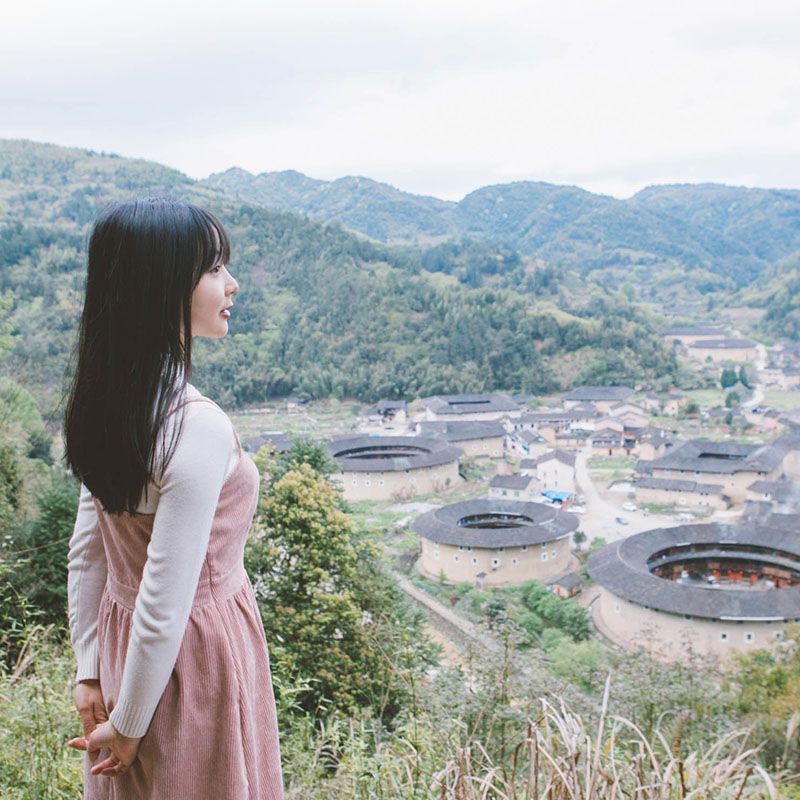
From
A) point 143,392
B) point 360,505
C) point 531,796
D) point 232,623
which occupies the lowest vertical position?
point 360,505

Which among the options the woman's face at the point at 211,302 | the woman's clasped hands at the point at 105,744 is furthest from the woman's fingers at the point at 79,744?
the woman's face at the point at 211,302

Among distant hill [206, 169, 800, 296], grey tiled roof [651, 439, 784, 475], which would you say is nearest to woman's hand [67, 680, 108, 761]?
grey tiled roof [651, 439, 784, 475]

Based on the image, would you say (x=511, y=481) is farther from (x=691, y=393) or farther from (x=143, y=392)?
(x=691, y=393)

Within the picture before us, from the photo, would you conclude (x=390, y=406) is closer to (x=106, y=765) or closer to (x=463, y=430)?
(x=463, y=430)

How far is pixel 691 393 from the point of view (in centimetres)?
2938

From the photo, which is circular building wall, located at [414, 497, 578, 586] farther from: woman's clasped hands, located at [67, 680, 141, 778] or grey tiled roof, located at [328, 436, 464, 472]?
woman's clasped hands, located at [67, 680, 141, 778]

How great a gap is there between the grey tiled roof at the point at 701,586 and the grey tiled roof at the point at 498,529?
45.9 inches

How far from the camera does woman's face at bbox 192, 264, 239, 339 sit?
2.73 ft

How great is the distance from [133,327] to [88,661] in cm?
43

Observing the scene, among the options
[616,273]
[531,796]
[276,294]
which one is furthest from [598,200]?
[531,796]

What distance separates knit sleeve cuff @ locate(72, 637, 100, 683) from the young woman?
4 cm

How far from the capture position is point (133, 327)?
793 mm

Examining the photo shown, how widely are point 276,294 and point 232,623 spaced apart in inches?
1476

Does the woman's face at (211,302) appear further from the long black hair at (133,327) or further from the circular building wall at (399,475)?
the circular building wall at (399,475)
